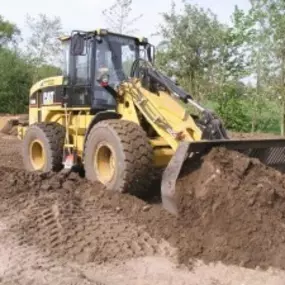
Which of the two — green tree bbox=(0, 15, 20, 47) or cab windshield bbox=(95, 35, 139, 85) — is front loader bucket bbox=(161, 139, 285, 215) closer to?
cab windshield bbox=(95, 35, 139, 85)

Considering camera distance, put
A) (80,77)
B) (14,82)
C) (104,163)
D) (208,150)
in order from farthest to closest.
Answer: (14,82)
(80,77)
(104,163)
(208,150)

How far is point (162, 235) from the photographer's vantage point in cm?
592

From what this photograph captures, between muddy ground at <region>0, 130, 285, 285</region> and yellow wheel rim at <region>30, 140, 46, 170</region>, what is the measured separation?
258 centimetres

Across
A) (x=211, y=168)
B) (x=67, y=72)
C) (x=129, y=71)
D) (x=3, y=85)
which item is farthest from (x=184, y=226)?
(x=3, y=85)

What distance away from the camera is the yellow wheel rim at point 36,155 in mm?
9559

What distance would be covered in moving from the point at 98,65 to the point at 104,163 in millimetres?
1614

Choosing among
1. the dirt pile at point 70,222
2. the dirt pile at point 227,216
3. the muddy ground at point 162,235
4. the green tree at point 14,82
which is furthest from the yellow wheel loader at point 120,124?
the green tree at point 14,82

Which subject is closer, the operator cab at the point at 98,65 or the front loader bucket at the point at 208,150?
the front loader bucket at the point at 208,150

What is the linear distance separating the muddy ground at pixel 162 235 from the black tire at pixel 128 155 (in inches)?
9.6

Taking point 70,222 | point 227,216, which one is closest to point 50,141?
point 70,222

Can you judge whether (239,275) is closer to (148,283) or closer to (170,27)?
(148,283)

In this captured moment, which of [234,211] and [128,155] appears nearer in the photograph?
[234,211]

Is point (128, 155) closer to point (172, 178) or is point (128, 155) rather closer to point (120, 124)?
point (120, 124)

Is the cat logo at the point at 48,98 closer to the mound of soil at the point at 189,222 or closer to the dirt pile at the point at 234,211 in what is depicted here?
the mound of soil at the point at 189,222
